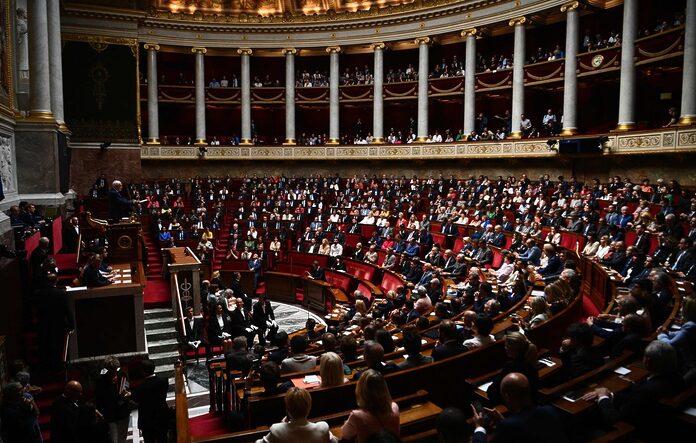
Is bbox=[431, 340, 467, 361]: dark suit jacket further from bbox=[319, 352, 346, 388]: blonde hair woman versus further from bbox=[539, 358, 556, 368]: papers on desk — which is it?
bbox=[319, 352, 346, 388]: blonde hair woman

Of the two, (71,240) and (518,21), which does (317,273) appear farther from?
(518,21)

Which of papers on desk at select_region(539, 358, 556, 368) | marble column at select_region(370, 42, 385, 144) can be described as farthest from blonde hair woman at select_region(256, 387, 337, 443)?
marble column at select_region(370, 42, 385, 144)

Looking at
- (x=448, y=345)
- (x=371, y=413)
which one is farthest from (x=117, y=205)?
(x=371, y=413)

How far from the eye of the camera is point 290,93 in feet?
103

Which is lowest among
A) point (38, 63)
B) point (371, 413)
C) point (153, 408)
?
point (153, 408)

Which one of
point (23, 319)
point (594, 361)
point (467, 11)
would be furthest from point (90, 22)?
point (594, 361)

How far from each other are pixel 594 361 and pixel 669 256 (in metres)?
6.64

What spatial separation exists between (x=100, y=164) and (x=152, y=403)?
70.0 ft

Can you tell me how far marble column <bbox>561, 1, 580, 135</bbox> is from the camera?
73.5 feet

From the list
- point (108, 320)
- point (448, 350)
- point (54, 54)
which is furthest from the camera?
point (54, 54)

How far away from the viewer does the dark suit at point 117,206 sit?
464 inches

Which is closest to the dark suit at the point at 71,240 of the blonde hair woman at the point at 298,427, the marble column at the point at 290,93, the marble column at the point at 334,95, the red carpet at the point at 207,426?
the red carpet at the point at 207,426

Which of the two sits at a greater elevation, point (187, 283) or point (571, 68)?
point (571, 68)

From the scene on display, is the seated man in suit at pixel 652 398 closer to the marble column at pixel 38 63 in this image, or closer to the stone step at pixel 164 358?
the stone step at pixel 164 358
